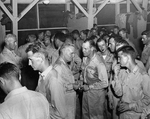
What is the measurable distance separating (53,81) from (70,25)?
6931 millimetres

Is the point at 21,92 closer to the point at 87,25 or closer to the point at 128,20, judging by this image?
the point at 87,25

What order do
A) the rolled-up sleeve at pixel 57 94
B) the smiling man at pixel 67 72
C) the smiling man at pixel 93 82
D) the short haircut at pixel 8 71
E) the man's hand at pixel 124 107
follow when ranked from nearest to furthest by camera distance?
the short haircut at pixel 8 71
the rolled-up sleeve at pixel 57 94
the man's hand at pixel 124 107
the smiling man at pixel 67 72
the smiling man at pixel 93 82

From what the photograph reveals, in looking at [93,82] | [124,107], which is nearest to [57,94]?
[124,107]

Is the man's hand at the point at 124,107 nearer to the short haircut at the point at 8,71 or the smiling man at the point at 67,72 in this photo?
the smiling man at the point at 67,72

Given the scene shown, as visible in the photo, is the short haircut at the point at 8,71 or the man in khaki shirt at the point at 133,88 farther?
the man in khaki shirt at the point at 133,88

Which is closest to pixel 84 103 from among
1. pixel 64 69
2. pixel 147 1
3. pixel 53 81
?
pixel 64 69

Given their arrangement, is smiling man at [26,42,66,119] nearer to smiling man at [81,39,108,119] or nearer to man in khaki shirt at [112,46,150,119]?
man in khaki shirt at [112,46,150,119]

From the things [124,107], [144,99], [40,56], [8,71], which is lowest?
[124,107]

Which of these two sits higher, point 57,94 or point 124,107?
point 57,94

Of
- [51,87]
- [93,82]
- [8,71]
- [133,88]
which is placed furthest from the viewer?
[93,82]

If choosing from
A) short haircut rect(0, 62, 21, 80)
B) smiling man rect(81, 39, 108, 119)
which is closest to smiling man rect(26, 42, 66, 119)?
short haircut rect(0, 62, 21, 80)

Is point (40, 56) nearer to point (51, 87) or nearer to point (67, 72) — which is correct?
point (51, 87)

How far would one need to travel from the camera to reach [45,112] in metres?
2.43

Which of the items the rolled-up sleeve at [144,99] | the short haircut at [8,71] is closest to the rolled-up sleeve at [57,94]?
the short haircut at [8,71]
